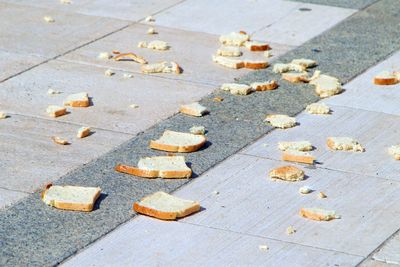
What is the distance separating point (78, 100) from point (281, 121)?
1.55 meters

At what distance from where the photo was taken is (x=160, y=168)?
6766 millimetres

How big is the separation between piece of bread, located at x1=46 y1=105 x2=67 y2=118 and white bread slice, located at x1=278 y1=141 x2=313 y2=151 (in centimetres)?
169

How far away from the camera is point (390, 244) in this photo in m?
5.90

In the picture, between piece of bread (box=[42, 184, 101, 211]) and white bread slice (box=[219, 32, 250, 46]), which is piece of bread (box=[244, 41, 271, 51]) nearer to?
white bread slice (box=[219, 32, 250, 46])

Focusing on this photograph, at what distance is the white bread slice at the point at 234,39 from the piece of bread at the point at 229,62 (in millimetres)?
428

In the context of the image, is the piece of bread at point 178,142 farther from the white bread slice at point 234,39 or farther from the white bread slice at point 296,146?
the white bread slice at point 234,39

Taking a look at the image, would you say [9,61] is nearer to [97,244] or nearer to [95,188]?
[95,188]

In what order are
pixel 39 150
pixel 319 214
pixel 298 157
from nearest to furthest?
pixel 319 214
pixel 298 157
pixel 39 150

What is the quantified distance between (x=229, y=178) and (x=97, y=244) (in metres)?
1.23

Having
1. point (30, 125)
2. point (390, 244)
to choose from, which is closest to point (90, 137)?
point (30, 125)

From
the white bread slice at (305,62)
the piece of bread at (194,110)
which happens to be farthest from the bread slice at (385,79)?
the piece of bread at (194,110)

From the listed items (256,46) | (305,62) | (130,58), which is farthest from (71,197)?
(256,46)

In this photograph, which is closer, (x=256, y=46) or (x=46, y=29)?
(x=256, y=46)

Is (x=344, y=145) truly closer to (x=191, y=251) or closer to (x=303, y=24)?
(x=191, y=251)
